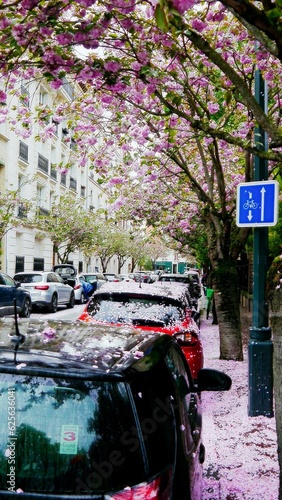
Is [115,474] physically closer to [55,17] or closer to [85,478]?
[85,478]

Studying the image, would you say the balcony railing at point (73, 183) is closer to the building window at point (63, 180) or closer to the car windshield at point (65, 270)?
the building window at point (63, 180)

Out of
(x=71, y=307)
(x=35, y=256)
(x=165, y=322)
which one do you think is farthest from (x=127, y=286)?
(x=35, y=256)

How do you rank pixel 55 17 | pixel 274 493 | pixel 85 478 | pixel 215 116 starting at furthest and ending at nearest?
pixel 215 116
pixel 55 17
pixel 274 493
pixel 85 478

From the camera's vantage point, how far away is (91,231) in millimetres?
35500

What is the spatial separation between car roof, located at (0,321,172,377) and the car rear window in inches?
3.2

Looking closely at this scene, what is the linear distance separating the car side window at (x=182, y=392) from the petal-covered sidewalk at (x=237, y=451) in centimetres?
142

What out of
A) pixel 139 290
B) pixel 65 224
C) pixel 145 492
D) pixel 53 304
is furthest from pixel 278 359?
pixel 65 224

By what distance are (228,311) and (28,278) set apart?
11.9 m

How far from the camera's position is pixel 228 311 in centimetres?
1052

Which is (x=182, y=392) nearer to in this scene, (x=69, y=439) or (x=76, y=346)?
(x=76, y=346)

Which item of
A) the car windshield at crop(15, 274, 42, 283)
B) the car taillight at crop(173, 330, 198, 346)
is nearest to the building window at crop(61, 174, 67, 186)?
the car windshield at crop(15, 274, 42, 283)

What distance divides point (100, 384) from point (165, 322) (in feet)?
14.7

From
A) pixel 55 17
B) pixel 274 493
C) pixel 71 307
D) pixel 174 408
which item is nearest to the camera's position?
Answer: pixel 174 408

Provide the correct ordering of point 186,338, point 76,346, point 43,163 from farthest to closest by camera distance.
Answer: point 43,163 < point 186,338 < point 76,346
